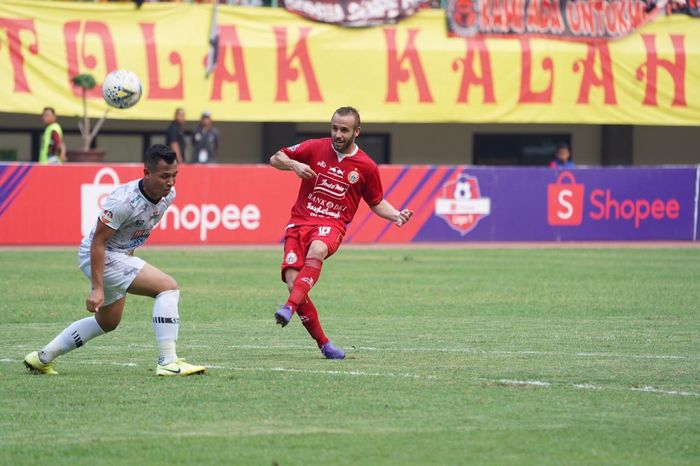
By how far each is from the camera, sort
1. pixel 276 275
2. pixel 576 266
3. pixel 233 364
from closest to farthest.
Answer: pixel 233 364 → pixel 276 275 → pixel 576 266

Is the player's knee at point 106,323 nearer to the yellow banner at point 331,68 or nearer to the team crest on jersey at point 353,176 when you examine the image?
the team crest on jersey at point 353,176

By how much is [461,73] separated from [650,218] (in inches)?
257

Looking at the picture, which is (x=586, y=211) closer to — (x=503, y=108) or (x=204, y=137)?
(x=503, y=108)

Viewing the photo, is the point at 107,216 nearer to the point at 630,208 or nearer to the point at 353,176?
the point at 353,176

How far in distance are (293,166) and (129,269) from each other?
6.07 feet

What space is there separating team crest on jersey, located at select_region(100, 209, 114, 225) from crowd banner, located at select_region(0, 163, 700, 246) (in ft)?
49.6

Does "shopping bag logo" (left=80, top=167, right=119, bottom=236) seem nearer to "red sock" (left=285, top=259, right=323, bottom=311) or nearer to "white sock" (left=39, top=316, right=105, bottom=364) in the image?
"red sock" (left=285, top=259, right=323, bottom=311)

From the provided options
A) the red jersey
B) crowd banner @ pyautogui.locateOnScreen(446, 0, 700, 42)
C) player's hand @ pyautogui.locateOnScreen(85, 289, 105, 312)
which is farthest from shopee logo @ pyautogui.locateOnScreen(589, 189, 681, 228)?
player's hand @ pyautogui.locateOnScreen(85, 289, 105, 312)

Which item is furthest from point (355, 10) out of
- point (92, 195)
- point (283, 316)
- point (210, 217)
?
point (283, 316)

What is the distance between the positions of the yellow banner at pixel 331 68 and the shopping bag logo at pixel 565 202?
5543mm

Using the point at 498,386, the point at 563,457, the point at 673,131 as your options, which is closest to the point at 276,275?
the point at 498,386

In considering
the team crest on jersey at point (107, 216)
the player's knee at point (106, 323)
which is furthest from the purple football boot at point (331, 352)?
the team crest on jersey at point (107, 216)

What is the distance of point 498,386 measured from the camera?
30.6 ft

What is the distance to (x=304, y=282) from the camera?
10945 mm
